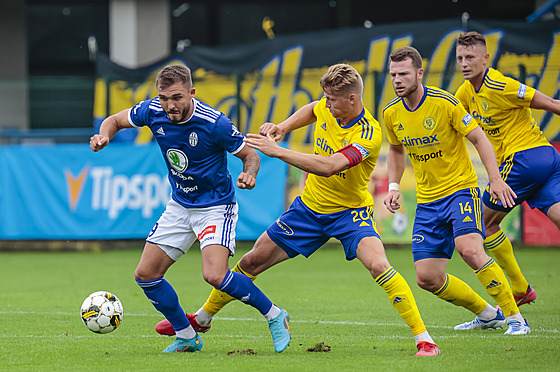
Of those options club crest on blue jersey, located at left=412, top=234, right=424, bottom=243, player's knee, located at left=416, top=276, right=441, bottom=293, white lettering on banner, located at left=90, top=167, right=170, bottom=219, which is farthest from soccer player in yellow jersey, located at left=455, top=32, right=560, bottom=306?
white lettering on banner, located at left=90, top=167, right=170, bottom=219

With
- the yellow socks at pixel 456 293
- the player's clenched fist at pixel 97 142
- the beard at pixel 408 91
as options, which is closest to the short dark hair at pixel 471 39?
the beard at pixel 408 91

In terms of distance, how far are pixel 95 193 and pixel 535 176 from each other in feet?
32.4

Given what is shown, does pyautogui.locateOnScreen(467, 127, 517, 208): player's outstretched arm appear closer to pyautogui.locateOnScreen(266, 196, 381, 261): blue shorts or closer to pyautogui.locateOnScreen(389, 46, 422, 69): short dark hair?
pyautogui.locateOnScreen(389, 46, 422, 69): short dark hair

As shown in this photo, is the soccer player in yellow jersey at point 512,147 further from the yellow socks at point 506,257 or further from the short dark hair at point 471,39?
the short dark hair at point 471,39

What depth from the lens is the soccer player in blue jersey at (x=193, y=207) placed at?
20.2 ft

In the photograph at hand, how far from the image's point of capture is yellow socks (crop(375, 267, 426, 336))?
19.4ft

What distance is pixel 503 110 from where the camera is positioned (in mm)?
7434

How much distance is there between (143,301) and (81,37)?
18.8 m

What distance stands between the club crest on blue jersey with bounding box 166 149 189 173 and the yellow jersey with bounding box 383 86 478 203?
1733mm

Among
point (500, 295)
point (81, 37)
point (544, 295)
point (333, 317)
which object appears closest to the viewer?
point (500, 295)

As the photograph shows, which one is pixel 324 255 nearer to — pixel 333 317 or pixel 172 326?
pixel 333 317

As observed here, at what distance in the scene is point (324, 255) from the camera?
14.9 metres

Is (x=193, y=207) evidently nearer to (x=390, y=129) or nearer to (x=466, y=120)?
(x=390, y=129)

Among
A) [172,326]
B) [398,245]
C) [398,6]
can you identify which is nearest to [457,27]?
[398,245]
